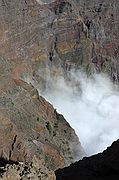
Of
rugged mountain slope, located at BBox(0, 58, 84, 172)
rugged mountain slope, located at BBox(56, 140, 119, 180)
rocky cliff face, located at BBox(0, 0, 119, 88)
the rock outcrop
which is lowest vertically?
the rock outcrop

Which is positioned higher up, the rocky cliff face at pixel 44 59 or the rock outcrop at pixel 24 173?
the rocky cliff face at pixel 44 59

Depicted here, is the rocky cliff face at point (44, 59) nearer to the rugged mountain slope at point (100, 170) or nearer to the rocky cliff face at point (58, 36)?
the rocky cliff face at point (58, 36)

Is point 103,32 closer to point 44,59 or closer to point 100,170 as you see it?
point 44,59

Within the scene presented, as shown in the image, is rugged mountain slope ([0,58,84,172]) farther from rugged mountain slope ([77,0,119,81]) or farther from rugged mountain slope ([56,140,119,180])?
rugged mountain slope ([77,0,119,81])

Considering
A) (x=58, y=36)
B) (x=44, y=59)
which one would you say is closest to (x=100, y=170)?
(x=44, y=59)

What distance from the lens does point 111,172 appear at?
113ft

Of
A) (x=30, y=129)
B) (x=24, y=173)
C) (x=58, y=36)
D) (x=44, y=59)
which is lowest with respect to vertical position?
(x=24, y=173)

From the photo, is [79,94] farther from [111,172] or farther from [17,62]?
[111,172]

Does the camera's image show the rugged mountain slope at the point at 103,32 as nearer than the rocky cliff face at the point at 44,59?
No

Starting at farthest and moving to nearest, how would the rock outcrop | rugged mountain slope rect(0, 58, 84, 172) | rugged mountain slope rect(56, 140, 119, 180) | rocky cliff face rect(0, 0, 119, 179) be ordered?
rocky cliff face rect(0, 0, 119, 179) < rugged mountain slope rect(0, 58, 84, 172) < rugged mountain slope rect(56, 140, 119, 180) < the rock outcrop

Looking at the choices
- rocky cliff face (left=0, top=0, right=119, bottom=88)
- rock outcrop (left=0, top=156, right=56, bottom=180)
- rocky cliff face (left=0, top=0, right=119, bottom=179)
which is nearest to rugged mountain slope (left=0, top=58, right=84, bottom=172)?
rocky cliff face (left=0, top=0, right=119, bottom=179)

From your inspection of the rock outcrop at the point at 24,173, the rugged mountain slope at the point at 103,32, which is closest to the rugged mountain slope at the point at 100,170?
the rock outcrop at the point at 24,173

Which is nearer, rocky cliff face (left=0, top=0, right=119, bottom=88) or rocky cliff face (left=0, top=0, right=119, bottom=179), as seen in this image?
rocky cliff face (left=0, top=0, right=119, bottom=179)

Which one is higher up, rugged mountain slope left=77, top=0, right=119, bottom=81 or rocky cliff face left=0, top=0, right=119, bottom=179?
rugged mountain slope left=77, top=0, right=119, bottom=81
